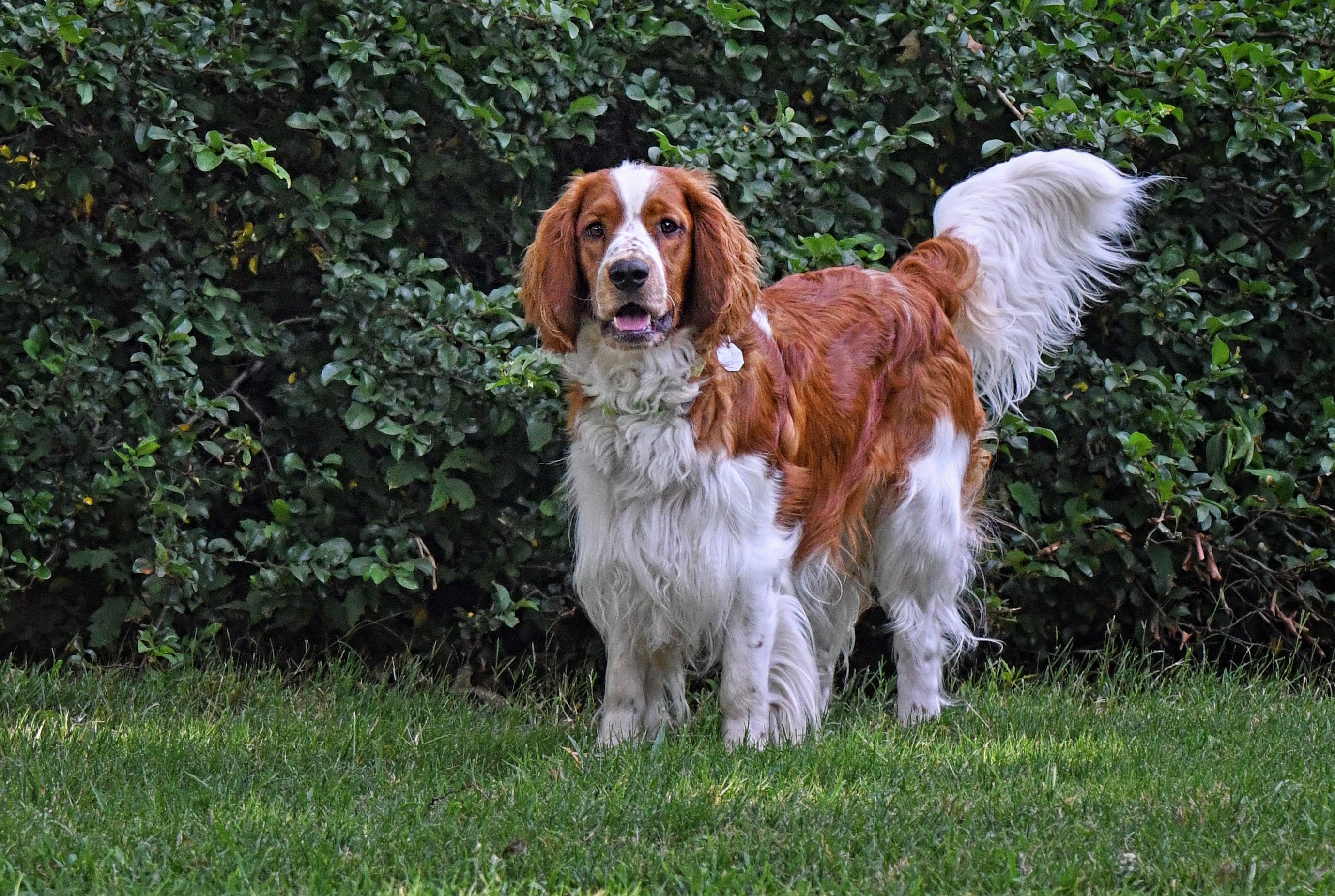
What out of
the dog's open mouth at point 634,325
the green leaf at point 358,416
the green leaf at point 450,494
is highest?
the dog's open mouth at point 634,325

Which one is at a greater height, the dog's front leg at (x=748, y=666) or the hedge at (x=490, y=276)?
the hedge at (x=490, y=276)

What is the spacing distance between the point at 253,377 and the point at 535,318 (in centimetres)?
137

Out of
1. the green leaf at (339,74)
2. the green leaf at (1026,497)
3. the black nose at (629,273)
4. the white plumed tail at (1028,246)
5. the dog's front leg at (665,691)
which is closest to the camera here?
the black nose at (629,273)

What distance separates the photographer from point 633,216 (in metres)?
3.82

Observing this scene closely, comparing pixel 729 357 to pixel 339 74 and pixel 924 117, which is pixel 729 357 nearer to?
pixel 924 117

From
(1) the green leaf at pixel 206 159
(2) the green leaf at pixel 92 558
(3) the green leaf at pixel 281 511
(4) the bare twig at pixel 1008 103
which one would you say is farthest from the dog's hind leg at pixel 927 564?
(2) the green leaf at pixel 92 558

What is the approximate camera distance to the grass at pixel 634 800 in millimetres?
2727

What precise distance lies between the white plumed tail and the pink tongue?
1321 mm

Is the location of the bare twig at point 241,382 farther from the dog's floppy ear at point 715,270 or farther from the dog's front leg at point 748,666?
the dog's front leg at point 748,666

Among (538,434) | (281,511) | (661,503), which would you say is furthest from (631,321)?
(281,511)

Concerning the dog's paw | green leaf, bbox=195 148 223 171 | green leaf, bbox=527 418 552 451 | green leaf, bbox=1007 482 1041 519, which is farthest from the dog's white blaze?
green leaf, bbox=1007 482 1041 519

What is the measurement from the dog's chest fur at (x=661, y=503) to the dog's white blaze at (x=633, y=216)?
0.72 ft

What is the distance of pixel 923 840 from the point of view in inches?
115

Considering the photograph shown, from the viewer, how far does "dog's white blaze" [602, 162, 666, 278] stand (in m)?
3.75
